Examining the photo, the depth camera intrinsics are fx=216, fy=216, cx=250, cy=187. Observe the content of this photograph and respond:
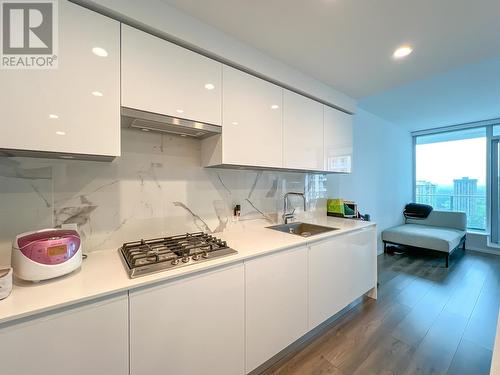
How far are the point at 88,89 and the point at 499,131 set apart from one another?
20.8ft

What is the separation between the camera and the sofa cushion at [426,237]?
343cm

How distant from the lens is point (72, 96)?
3.35 feet

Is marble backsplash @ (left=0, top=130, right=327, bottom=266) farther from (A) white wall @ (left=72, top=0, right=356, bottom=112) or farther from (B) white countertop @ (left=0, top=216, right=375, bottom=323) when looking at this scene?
(A) white wall @ (left=72, top=0, right=356, bottom=112)

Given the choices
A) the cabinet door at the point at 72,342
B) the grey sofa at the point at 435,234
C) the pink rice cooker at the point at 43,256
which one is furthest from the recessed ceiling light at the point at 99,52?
the grey sofa at the point at 435,234

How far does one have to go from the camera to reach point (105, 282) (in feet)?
3.14

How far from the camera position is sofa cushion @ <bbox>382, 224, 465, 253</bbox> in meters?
3.43

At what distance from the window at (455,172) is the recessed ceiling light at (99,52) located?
618 cm

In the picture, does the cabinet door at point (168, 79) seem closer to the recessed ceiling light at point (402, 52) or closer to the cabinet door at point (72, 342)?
the cabinet door at point (72, 342)

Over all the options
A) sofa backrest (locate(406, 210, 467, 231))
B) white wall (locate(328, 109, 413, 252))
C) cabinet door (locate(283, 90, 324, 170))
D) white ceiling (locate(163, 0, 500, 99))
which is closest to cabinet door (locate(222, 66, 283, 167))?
cabinet door (locate(283, 90, 324, 170))

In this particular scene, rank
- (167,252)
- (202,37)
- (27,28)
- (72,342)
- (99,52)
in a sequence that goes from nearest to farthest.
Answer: (72,342) → (27,28) → (99,52) → (167,252) → (202,37)

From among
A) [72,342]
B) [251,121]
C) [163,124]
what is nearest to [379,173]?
[251,121]

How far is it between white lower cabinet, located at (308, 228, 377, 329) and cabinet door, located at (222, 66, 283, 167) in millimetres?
869

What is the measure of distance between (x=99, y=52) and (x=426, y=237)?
4.74m

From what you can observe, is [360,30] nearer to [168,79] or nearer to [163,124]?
[168,79]
